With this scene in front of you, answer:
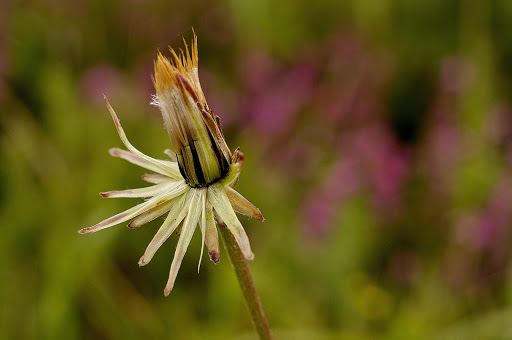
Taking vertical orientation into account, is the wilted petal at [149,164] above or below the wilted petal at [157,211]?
above

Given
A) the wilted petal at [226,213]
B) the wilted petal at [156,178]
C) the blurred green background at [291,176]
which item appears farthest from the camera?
the blurred green background at [291,176]

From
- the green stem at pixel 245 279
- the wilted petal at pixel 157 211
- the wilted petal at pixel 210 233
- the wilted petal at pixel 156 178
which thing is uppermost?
the wilted petal at pixel 156 178

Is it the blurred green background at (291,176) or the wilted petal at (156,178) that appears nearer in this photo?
the wilted petal at (156,178)

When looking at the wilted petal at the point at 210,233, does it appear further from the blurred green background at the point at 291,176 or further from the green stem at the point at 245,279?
the blurred green background at the point at 291,176

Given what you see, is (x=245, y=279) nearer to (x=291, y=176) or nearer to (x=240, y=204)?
(x=240, y=204)

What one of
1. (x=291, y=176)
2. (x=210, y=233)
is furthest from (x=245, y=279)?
(x=291, y=176)

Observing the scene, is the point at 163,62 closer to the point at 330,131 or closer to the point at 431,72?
the point at 330,131

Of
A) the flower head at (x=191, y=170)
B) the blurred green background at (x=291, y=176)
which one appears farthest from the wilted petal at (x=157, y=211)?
the blurred green background at (x=291, y=176)

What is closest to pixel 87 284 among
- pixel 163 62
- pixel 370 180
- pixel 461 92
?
pixel 370 180
